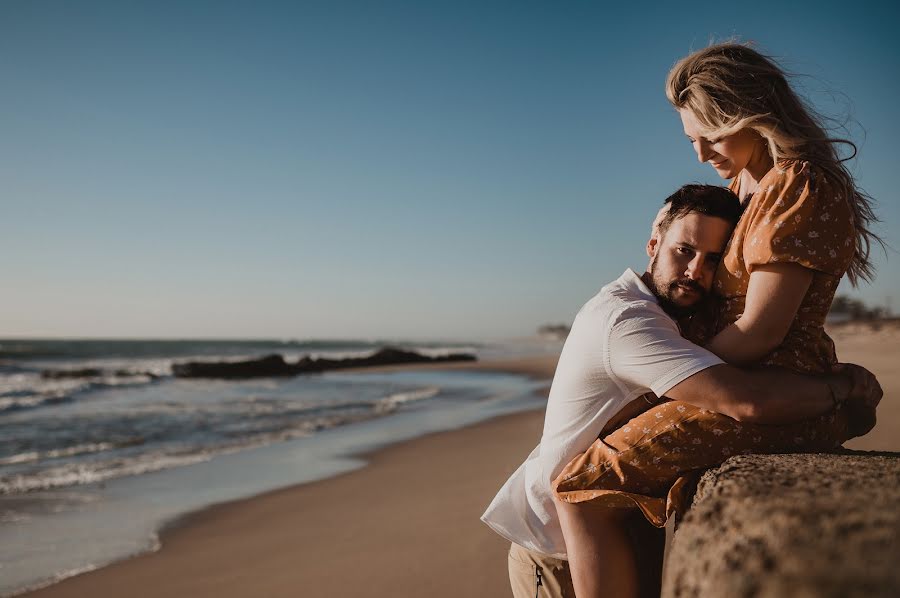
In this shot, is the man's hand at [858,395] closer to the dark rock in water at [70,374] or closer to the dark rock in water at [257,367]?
the dark rock in water at [257,367]

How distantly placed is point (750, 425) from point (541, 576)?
41.7 inches

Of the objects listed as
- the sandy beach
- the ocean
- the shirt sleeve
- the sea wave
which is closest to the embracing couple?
the shirt sleeve

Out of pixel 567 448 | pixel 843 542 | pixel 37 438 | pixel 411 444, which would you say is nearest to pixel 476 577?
pixel 567 448

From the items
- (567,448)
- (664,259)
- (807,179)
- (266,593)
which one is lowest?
(266,593)

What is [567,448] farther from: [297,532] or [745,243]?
[297,532]

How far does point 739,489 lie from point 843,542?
35 cm

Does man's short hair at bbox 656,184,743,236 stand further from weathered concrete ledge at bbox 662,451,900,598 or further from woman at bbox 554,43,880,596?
weathered concrete ledge at bbox 662,451,900,598

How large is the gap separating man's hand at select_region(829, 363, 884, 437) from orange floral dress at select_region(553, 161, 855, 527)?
0.05 meters

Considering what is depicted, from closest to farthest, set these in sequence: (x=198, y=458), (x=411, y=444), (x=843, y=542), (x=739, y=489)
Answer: (x=843, y=542)
(x=739, y=489)
(x=198, y=458)
(x=411, y=444)

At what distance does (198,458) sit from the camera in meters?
8.95

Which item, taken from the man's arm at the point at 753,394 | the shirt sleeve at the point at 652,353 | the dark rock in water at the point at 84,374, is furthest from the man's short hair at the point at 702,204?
the dark rock in water at the point at 84,374

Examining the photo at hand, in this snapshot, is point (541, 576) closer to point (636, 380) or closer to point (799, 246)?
point (636, 380)

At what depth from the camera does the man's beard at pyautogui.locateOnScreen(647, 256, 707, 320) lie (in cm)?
242

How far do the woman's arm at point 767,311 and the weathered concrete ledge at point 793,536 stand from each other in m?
0.53
